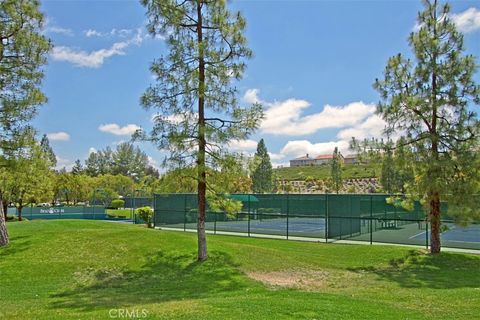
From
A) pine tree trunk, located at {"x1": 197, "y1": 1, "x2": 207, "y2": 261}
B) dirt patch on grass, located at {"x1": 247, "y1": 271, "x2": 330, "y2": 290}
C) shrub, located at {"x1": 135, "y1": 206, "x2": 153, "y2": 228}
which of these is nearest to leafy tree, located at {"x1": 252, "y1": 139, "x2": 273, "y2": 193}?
shrub, located at {"x1": 135, "y1": 206, "x2": 153, "y2": 228}

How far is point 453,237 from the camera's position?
2078cm

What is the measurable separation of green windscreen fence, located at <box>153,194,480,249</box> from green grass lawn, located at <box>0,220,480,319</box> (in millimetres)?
3162

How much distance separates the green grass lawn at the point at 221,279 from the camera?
798 centimetres

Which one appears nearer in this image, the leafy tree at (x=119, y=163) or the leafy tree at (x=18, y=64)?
the leafy tree at (x=18, y=64)

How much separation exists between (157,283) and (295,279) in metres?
3.63

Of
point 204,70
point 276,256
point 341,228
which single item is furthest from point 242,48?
point 341,228

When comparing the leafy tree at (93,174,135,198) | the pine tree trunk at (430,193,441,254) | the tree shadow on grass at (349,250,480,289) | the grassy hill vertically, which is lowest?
the tree shadow on grass at (349,250,480,289)

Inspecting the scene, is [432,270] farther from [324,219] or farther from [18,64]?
[18,64]

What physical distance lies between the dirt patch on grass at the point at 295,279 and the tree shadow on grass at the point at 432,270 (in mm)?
1732

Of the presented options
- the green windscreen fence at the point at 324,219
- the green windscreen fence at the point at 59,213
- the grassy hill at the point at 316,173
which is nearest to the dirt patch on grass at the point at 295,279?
the green windscreen fence at the point at 324,219

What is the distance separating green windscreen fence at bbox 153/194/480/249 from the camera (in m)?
20.3

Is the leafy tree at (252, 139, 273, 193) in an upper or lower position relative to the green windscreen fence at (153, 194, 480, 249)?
upper

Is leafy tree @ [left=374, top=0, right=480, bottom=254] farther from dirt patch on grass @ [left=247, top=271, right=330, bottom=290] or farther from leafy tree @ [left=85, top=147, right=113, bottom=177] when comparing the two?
leafy tree @ [left=85, top=147, right=113, bottom=177]

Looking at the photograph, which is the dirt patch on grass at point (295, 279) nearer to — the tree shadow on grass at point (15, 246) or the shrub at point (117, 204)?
the tree shadow on grass at point (15, 246)
